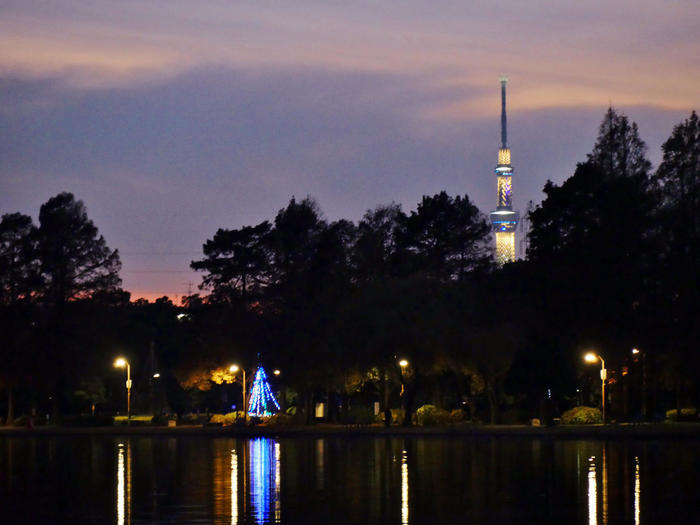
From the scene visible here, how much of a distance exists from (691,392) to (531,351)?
41.0 ft

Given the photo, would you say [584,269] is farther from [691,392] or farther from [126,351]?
[126,351]

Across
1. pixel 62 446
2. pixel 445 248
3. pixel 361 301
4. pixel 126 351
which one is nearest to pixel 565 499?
pixel 62 446

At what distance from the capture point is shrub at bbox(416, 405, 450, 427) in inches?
2960

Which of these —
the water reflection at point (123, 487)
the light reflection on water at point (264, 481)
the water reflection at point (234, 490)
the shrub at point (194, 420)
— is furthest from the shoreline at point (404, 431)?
the water reflection at point (234, 490)

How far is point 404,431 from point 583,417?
460 inches

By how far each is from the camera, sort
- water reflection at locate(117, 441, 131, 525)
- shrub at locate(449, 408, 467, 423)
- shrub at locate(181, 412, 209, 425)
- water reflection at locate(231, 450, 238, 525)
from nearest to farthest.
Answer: water reflection at locate(231, 450, 238, 525) < water reflection at locate(117, 441, 131, 525) < shrub at locate(449, 408, 467, 423) < shrub at locate(181, 412, 209, 425)

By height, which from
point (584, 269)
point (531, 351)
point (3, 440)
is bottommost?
point (3, 440)

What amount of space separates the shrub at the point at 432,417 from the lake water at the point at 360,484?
18.8 meters

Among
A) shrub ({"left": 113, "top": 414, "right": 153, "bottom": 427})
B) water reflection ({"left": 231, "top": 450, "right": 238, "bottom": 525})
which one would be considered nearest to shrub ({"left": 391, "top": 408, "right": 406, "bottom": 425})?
shrub ({"left": 113, "top": 414, "right": 153, "bottom": 427})

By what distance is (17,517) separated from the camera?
Result: 26.3 metres

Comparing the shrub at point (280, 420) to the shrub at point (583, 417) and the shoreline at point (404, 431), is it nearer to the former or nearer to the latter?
the shoreline at point (404, 431)

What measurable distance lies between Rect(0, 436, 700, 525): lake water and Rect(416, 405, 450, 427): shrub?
18832 mm

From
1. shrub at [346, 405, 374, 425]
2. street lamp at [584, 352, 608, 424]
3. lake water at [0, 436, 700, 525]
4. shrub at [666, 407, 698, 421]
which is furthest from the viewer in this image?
shrub at [346, 405, 374, 425]

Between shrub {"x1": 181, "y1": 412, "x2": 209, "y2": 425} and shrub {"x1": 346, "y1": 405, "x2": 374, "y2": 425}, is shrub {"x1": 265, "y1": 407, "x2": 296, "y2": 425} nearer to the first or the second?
shrub {"x1": 346, "y1": 405, "x2": 374, "y2": 425}
